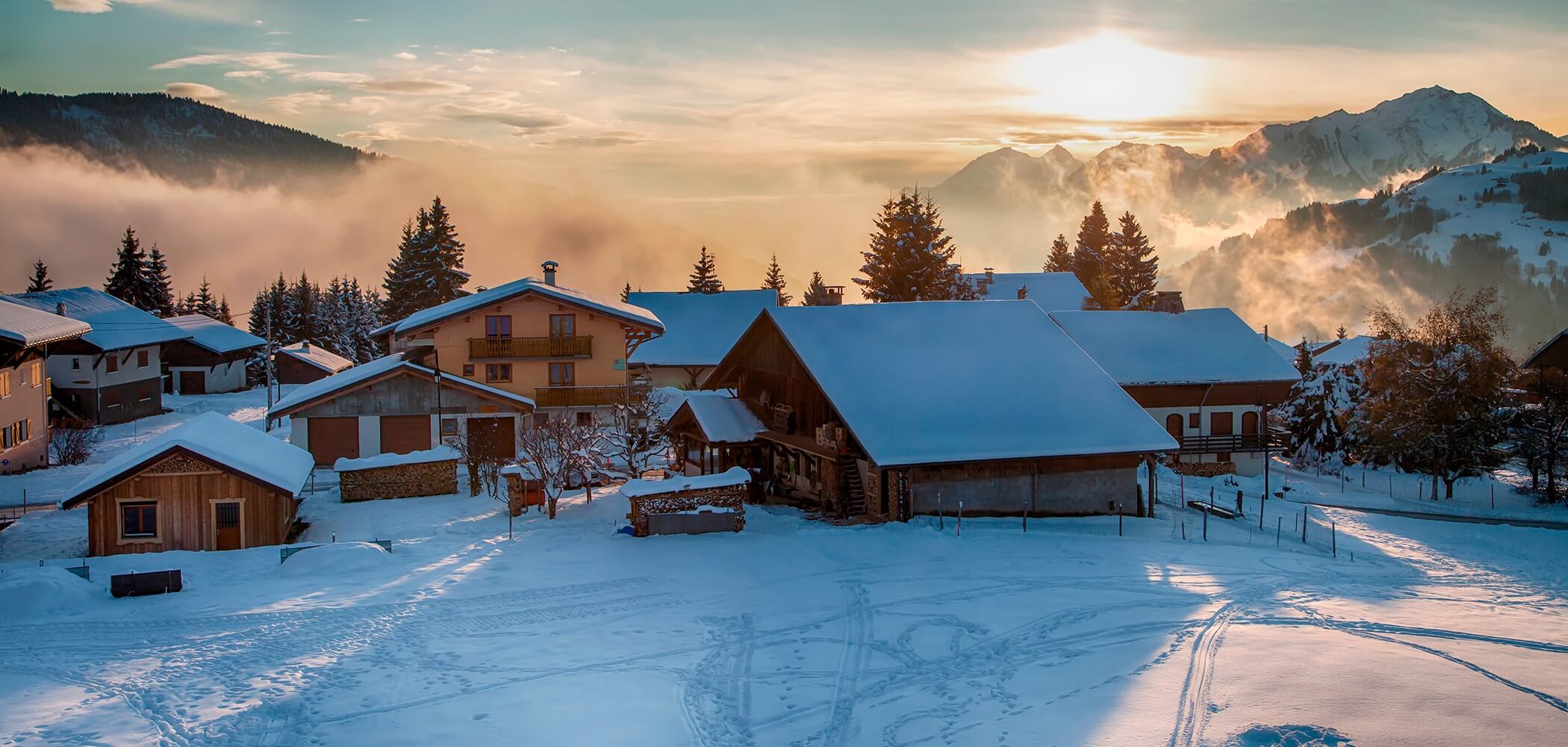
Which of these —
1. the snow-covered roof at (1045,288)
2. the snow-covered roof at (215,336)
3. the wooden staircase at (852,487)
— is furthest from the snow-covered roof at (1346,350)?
the snow-covered roof at (215,336)

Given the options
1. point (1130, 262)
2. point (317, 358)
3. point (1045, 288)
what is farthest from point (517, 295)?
point (1130, 262)

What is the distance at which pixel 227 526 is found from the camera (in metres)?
26.8

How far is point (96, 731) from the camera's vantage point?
45.2 feet

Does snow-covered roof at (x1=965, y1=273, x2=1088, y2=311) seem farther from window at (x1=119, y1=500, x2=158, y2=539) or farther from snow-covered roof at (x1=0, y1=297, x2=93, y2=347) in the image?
window at (x1=119, y1=500, x2=158, y2=539)

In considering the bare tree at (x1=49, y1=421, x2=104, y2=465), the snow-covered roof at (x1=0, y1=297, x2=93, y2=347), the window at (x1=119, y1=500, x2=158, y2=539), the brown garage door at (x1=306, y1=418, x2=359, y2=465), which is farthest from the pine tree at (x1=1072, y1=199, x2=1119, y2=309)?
the window at (x1=119, y1=500, x2=158, y2=539)

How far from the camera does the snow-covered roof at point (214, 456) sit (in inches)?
1017

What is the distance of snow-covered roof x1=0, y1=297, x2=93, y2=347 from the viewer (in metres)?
38.2

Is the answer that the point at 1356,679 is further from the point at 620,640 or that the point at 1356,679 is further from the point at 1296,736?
the point at 620,640

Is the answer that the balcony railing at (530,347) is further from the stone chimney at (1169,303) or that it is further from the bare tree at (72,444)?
the stone chimney at (1169,303)

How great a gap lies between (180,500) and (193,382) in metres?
48.5

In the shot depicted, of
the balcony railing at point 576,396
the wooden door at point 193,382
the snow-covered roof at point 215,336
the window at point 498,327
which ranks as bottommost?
the balcony railing at point 576,396

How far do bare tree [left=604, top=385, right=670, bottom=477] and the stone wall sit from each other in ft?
20.0

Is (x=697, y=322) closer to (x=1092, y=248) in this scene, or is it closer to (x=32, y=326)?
(x=32, y=326)

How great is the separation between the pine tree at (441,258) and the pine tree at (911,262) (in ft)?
102
